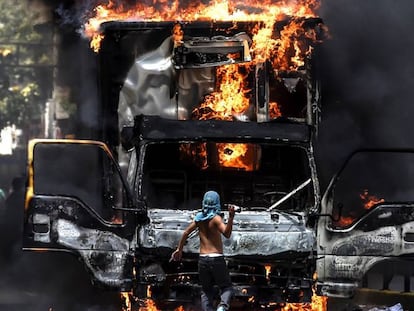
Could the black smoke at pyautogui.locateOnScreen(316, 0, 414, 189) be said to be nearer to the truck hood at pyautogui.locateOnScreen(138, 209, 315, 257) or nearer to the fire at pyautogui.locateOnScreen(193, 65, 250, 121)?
the fire at pyautogui.locateOnScreen(193, 65, 250, 121)

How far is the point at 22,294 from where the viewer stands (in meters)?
12.1

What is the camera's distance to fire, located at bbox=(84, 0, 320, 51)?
10203mm

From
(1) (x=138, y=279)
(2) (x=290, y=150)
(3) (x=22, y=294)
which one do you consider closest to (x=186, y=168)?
(2) (x=290, y=150)

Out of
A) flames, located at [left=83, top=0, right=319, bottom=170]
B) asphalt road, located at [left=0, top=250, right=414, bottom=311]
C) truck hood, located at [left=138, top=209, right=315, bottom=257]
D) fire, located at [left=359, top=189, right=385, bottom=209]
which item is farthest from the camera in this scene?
fire, located at [left=359, top=189, right=385, bottom=209]

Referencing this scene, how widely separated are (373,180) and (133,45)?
4.69 metres

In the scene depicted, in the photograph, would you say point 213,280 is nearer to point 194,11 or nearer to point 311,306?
point 311,306

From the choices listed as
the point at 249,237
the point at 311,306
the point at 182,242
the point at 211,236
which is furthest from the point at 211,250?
the point at 311,306

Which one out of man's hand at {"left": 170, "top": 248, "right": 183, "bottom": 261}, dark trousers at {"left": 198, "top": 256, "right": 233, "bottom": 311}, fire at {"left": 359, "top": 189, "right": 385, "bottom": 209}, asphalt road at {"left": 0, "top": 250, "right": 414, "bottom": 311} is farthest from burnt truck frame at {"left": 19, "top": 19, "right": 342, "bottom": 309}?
fire at {"left": 359, "top": 189, "right": 385, "bottom": 209}

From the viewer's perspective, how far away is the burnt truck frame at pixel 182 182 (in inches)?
333

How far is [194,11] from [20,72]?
71.0 ft

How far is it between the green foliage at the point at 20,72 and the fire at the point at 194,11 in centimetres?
1360

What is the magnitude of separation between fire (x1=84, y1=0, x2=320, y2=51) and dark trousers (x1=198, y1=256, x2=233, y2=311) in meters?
3.22

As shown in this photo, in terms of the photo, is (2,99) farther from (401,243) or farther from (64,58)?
(401,243)

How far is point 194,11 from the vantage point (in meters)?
11.0
